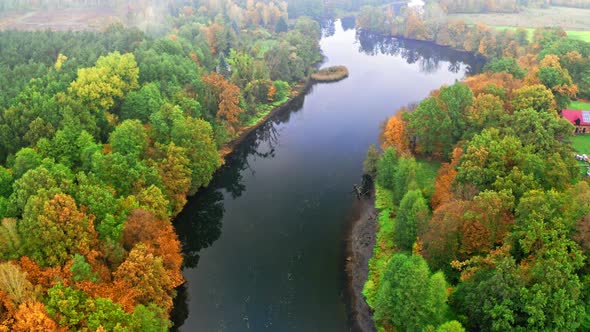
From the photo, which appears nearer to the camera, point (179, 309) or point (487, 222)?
point (487, 222)

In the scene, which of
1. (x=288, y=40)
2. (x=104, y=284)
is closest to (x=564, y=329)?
(x=104, y=284)

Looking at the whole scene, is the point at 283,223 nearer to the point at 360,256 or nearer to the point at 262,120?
the point at 360,256

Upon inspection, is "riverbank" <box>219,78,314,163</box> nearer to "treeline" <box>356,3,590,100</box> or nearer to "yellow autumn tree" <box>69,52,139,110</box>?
"yellow autumn tree" <box>69,52,139,110</box>

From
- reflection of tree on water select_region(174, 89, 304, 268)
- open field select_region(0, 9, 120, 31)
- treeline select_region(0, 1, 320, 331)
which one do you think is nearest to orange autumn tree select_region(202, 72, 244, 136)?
treeline select_region(0, 1, 320, 331)

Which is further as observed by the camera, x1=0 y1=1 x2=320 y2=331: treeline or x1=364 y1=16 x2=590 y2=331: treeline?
x1=0 y1=1 x2=320 y2=331: treeline

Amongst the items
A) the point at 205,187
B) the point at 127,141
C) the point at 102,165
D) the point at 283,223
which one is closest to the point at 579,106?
the point at 283,223

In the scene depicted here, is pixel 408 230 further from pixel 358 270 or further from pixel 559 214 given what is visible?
pixel 559 214
